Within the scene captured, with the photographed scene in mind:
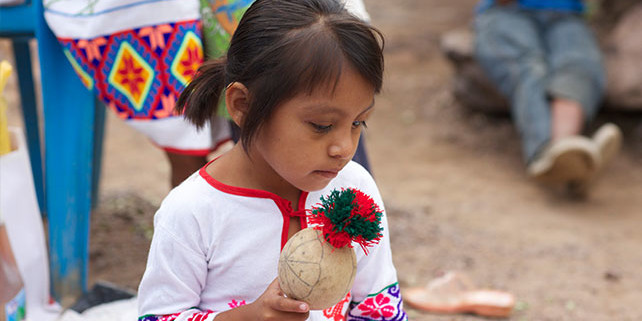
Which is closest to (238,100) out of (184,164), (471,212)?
(184,164)

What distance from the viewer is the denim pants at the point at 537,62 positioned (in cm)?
426

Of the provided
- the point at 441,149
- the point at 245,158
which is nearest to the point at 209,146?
the point at 245,158

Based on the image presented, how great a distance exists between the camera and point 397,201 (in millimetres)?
4137

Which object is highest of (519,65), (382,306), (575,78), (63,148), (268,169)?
(519,65)

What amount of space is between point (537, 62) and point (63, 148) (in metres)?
3.05

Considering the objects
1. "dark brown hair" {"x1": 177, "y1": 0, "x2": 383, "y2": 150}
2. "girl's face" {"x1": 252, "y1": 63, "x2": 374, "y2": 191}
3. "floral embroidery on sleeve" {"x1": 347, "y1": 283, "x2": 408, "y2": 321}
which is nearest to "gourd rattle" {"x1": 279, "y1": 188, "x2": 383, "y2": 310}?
"girl's face" {"x1": 252, "y1": 63, "x2": 374, "y2": 191}

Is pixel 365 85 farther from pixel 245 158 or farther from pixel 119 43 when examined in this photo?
pixel 119 43

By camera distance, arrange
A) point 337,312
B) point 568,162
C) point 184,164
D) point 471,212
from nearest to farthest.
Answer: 1. point 337,312
2. point 184,164
3. point 568,162
4. point 471,212

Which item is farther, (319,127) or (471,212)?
(471,212)

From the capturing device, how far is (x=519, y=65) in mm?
4508

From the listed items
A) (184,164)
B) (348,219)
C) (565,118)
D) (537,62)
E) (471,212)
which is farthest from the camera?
(537,62)

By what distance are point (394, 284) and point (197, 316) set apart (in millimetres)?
431

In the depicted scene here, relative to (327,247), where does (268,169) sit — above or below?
above

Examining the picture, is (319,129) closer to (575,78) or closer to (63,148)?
(63,148)
